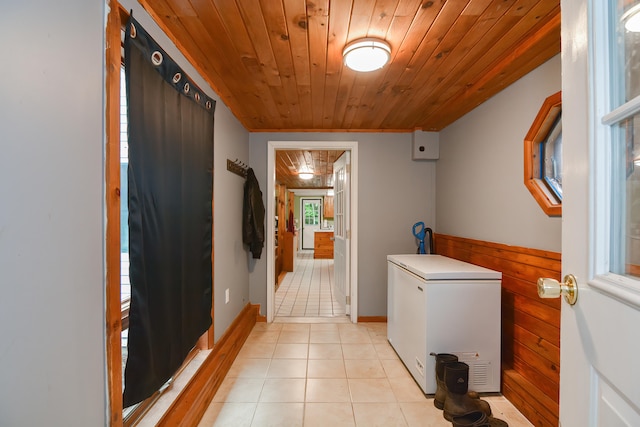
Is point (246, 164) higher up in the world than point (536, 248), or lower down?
higher up

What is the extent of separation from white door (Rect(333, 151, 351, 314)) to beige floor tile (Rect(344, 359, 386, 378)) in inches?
35.8

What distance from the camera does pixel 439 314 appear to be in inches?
71.8

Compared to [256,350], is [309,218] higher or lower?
higher

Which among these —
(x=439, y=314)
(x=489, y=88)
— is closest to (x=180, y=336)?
(x=439, y=314)

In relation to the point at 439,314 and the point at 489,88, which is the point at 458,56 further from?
the point at 439,314

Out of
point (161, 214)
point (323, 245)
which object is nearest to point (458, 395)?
point (161, 214)

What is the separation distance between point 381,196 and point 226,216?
5.67 feet

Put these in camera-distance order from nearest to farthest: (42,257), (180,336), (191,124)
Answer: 1. (42,257)
2. (180,336)
3. (191,124)

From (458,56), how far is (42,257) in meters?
2.14

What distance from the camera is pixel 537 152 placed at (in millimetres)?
1702

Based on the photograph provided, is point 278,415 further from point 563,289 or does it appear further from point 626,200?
point 626,200

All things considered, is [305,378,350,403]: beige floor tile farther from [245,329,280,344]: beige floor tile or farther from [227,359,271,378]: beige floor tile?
[245,329,280,344]: beige floor tile

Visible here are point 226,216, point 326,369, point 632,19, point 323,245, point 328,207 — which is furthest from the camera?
point 328,207

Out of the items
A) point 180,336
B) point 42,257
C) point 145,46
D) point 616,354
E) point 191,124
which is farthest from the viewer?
point 191,124
